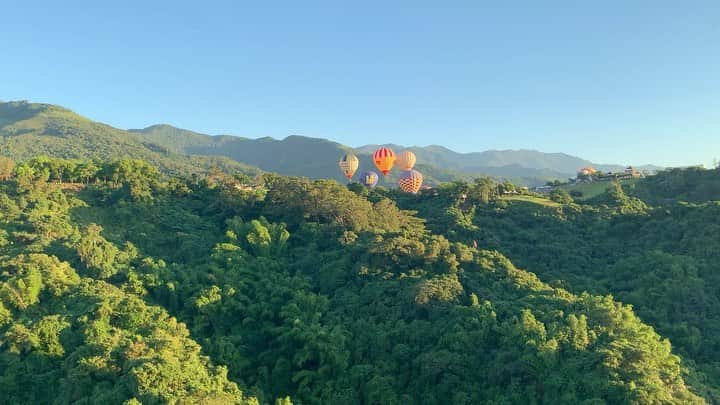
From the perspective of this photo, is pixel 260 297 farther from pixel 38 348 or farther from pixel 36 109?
pixel 36 109

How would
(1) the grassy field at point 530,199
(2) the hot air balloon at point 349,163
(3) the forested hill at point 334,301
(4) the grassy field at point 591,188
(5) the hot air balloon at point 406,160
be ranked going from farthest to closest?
Answer: (2) the hot air balloon at point 349,163
(5) the hot air balloon at point 406,160
(4) the grassy field at point 591,188
(1) the grassy field at point 530,199
(3) the forested hill at point 334,301

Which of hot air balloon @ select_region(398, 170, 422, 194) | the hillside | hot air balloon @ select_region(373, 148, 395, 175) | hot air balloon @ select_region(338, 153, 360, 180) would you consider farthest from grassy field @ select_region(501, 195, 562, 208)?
the hillside

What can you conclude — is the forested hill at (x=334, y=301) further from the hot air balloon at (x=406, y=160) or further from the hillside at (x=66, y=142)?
the hillside at (x=66, y=142)

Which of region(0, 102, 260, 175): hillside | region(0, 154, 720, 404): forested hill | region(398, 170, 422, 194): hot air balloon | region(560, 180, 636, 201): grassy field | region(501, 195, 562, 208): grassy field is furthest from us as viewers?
region(0, 102, 260, 175): hillside

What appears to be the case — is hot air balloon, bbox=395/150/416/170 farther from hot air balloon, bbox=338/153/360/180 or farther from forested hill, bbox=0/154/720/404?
forested hill, bbox=0/154/720/404

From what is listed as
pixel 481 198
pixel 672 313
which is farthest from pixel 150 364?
pixel 481 198

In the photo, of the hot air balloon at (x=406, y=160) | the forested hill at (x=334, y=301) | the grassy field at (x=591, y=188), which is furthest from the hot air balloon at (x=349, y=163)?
the grassy field at (x=591, y=188)

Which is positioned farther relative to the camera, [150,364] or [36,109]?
[36,109]
